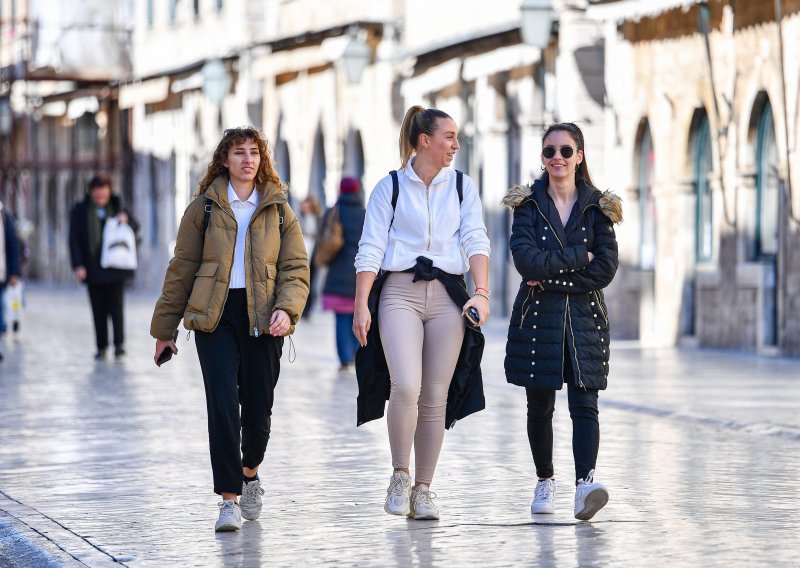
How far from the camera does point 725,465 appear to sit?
11.9 metres

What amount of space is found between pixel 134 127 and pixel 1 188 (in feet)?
29.2

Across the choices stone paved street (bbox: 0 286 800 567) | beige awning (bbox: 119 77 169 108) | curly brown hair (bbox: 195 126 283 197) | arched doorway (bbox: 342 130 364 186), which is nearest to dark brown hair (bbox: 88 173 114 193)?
stone paved street (bbox: 0 286 800 567)

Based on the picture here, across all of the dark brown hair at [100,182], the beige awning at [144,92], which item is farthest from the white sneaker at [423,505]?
the beige awning at [144,92]

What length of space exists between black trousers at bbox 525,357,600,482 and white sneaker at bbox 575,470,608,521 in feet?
0.35

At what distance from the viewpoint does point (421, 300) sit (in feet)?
31.0

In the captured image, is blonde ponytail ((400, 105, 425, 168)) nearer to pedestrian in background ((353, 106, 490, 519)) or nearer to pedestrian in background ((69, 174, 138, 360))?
pedestrian in background ((353, 106, 490, 519))

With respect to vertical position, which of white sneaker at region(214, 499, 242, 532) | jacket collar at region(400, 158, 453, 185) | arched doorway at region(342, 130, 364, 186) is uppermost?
arched doorway at region(342, 130, 364, 186)

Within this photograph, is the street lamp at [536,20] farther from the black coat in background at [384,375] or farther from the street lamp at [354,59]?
the black coat in background at [384,375]

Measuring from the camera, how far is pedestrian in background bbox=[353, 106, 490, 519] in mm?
9422

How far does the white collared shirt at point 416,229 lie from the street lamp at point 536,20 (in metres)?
18.3

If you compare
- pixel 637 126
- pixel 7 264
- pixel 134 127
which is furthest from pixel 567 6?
pixel 134 127

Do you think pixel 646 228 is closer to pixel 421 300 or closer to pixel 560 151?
pixel 560 151

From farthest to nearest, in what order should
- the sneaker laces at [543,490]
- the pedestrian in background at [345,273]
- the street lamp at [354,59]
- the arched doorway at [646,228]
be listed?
the street lamp at [354,59] → the arched doorway at [646,228] → the pedestrian in background at [345,273] → the sneaker laces at [543,490]

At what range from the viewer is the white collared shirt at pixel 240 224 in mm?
9414
